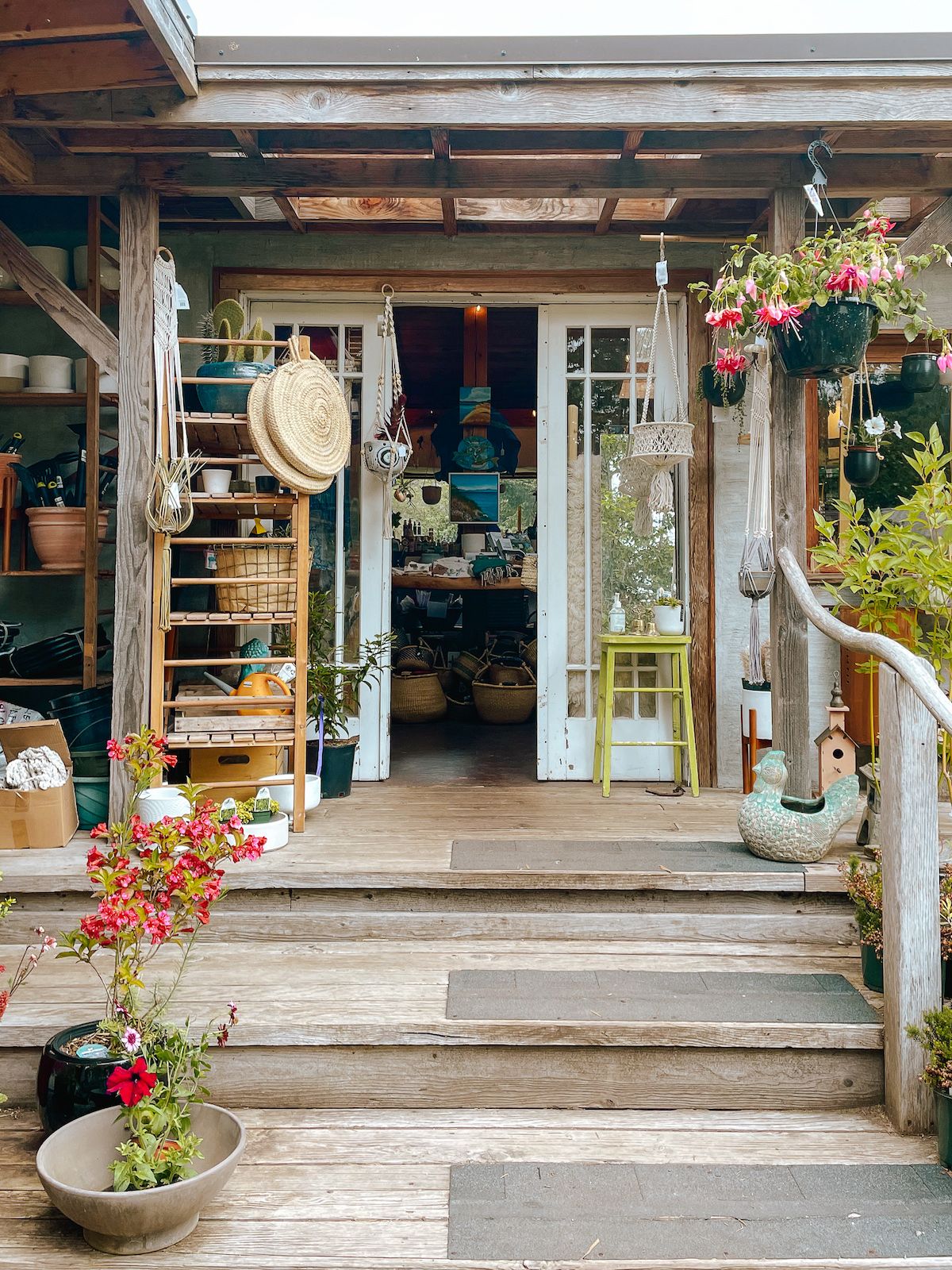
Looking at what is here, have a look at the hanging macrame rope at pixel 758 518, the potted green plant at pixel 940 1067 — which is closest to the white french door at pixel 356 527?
the hanging macrame rope at pixel 758 518

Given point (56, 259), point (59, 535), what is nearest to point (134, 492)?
point (59, 535)

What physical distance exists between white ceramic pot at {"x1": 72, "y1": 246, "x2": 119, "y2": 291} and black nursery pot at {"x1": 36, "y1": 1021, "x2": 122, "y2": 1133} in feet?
11.1

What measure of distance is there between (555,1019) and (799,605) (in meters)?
1.77

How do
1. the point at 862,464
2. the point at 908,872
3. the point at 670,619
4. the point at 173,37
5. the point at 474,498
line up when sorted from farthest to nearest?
the point at 474,498 → the point at 670,619 → the point at 862,464 → the point at 173,37 → the point at 908,872

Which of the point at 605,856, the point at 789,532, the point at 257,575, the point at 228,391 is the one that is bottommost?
the point at 605,856

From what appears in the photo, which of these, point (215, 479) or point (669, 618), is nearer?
point (215, 479)

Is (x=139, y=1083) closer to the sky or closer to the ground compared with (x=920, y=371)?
closer to the ground

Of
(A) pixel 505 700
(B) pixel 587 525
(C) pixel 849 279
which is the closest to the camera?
(C) pixel 849 279

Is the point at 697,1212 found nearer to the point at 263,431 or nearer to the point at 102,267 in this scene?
the point at 263,431

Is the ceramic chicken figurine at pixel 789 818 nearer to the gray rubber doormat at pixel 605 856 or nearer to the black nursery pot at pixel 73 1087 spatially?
the gray rubber doormat at pixel 605 856

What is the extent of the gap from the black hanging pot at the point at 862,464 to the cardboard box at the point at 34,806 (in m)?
3.33

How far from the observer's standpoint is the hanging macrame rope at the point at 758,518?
3580 mm

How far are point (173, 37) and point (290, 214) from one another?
55.8 inches

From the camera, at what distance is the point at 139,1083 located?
2016mm
